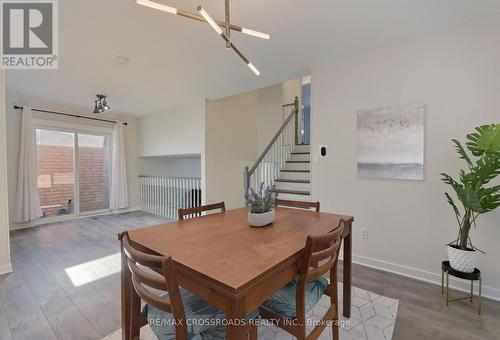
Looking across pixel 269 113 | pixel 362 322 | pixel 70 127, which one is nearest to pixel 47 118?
pixel 70 127

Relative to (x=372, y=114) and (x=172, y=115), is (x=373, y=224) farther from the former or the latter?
(x=172, y=115)

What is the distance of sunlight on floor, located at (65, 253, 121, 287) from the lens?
2.43m

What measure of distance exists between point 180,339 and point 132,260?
38cm

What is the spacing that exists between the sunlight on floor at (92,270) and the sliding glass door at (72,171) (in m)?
2.83

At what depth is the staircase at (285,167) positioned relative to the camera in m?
4.11

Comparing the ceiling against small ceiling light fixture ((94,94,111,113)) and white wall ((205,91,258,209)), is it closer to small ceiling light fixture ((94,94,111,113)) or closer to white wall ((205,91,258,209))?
small ceiling light fixture ((94,94,111,113))

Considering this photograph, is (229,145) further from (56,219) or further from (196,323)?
(196,323)

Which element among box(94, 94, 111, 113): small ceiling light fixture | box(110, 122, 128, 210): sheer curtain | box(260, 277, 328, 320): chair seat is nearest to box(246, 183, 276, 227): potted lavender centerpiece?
box(260, 277, 328, 320): chair seat

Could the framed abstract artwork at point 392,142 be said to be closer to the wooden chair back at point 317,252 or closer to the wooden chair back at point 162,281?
the wooden chair back at point 317,252

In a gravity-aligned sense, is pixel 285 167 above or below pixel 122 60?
below

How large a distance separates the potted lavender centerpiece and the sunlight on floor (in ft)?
6.52

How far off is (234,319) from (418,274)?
2417mm

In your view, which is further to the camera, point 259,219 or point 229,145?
point 229,145

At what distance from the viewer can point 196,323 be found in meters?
1.09
